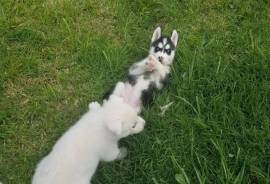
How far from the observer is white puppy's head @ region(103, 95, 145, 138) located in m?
3.99

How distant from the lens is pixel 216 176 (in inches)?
159

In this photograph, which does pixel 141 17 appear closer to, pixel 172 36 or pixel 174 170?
pixel 172 36

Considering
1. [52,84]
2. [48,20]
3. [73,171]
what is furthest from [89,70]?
[73,171]

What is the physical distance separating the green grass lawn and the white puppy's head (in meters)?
0.24

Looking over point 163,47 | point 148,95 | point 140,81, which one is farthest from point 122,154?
point 163,47

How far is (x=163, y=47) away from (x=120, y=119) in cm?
130

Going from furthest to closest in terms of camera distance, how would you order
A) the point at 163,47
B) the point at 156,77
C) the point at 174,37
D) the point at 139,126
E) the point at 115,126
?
the point at 174,37 < the point at 163,47 < the point at 156,77 < the point at 139,126 < the point at 115,126

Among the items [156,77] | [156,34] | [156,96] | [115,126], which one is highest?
[156,34]

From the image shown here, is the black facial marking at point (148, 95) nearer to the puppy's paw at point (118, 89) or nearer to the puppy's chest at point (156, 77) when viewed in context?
the puppy's chest at point (156, 77)

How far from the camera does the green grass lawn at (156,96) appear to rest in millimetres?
4254

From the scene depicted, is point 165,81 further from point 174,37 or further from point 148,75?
point 174,37

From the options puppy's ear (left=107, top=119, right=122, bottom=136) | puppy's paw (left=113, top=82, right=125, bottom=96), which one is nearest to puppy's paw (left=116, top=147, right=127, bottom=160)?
puppy's ear (left=107, top=119, right=122, bottom=136)

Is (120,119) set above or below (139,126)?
above

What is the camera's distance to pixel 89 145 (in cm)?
403
